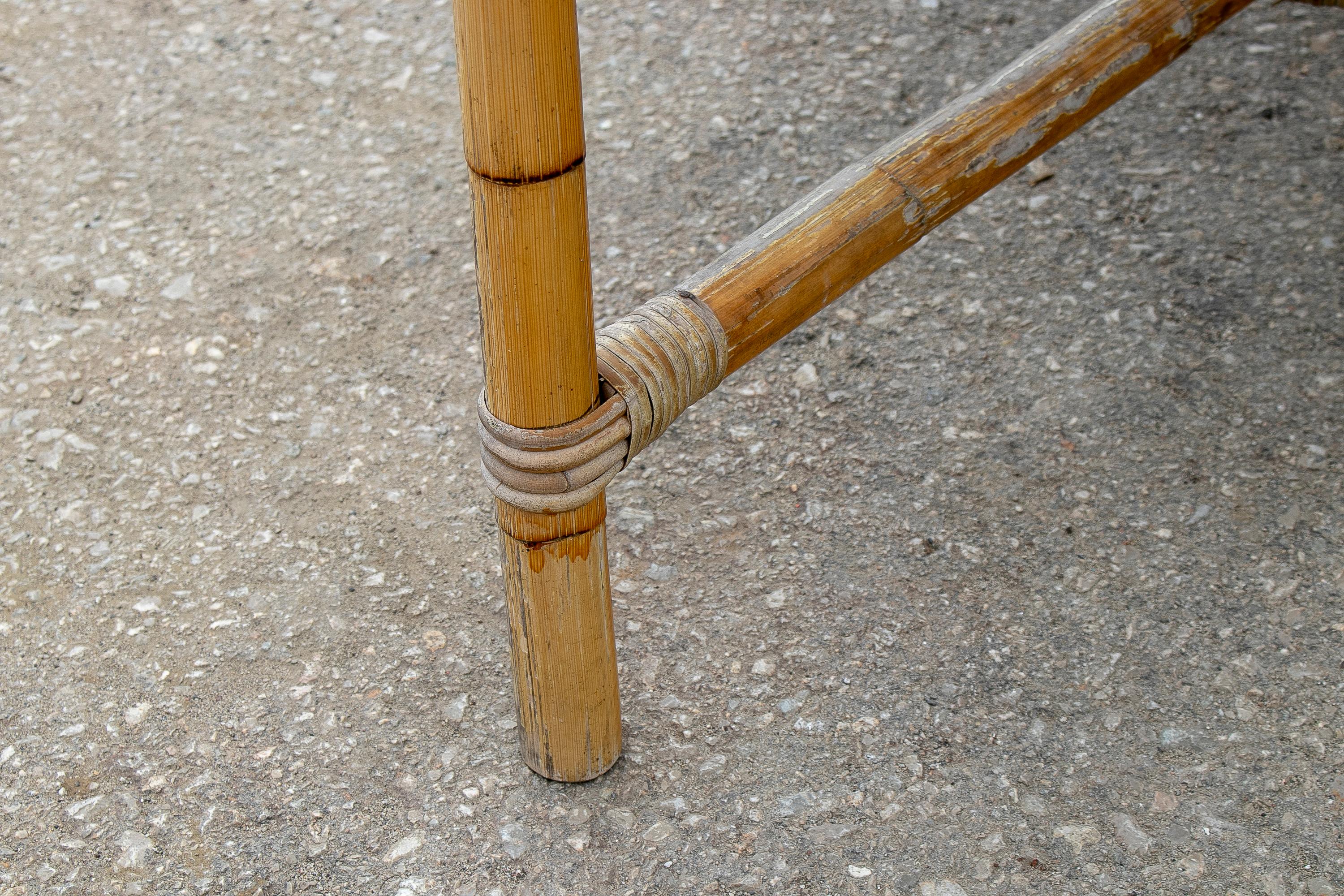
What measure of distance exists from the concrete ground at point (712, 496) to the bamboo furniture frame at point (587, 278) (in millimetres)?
274

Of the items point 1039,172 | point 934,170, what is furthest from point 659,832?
point 1039,172

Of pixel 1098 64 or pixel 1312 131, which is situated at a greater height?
pixel 1098 64

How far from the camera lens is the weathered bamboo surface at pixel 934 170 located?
5.21 feet

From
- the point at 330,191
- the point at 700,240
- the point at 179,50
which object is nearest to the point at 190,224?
the point at 330,191

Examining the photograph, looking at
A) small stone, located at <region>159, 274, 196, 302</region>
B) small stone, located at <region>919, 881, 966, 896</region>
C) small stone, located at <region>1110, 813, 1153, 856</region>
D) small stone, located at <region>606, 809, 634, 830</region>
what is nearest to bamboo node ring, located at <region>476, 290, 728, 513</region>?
small stone, located at <region>606, 809, 634, 830</region>

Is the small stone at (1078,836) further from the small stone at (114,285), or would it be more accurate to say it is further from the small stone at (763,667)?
the small stone at (114,285)

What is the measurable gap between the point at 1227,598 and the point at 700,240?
1246 millimetres

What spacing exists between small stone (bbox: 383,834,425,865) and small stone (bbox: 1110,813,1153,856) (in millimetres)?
912

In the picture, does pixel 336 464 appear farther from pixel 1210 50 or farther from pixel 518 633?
pixel 1210 50

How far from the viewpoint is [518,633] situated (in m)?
1.62

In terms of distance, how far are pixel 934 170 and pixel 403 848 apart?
1.14 metres

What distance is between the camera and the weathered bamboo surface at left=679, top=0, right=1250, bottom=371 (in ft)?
5.21

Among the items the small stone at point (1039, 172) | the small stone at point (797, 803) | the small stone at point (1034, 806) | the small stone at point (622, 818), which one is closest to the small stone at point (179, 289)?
the small stone at point (622, 818)

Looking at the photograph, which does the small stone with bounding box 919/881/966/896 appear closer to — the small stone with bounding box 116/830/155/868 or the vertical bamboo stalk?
the vertical bamboo stalk
